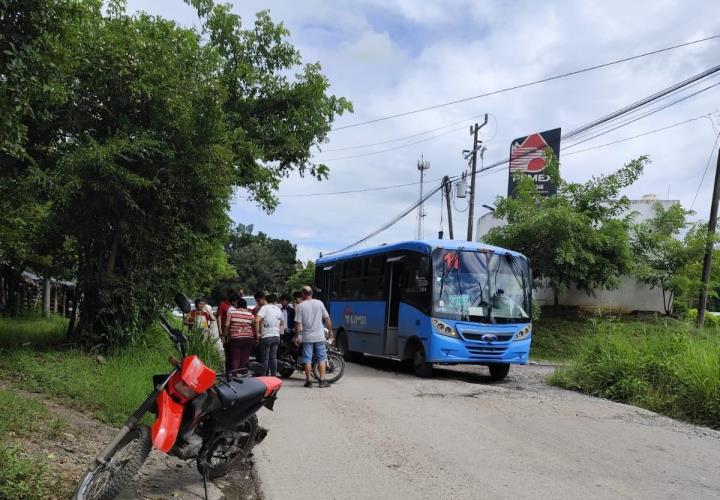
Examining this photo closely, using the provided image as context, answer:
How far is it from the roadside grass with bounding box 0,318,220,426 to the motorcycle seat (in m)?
2.22

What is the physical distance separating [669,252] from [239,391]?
22148 mm

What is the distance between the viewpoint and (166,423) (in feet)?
14.7

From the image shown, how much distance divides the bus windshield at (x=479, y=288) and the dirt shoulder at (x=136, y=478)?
7565 millimetres

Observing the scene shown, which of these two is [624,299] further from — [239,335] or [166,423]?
[166,423]

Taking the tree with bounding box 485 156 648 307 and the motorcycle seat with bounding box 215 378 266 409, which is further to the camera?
the tree with bounding box 485 156 648 307

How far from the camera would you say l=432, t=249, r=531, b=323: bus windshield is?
42.6 ft

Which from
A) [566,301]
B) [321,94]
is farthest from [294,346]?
[566,301]

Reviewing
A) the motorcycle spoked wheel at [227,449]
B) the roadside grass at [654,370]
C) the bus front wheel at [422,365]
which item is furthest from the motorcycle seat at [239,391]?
the bus front wheel at [422,365]

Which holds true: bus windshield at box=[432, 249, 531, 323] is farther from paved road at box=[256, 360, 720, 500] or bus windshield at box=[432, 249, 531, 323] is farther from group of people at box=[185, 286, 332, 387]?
group of people at box=[185, 286, 332, 387]

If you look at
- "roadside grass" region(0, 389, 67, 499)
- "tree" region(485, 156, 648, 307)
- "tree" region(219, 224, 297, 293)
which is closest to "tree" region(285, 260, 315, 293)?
"tree" region(219, 224, 297, 293)

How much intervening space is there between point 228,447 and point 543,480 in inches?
113

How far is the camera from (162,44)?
10.3m

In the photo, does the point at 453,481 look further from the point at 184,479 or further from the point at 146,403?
the point at 146,403

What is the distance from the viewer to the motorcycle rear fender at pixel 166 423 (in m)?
4.38
